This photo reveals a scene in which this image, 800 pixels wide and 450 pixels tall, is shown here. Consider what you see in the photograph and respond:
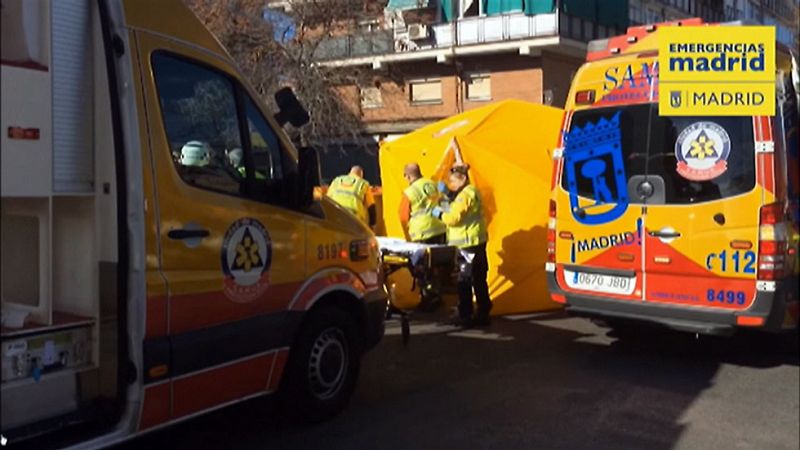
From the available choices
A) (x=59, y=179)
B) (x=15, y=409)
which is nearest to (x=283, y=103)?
(x=59, y=179)

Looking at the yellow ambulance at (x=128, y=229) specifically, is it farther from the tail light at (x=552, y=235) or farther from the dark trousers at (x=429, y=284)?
the dark trousers at (x=429, y=284)

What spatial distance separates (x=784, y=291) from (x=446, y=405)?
2.65m

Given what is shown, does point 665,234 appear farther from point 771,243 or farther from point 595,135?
point 595,135

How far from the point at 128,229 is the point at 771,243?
186 inches

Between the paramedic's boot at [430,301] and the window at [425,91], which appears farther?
the window at [425,91]

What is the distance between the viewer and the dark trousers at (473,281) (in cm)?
879

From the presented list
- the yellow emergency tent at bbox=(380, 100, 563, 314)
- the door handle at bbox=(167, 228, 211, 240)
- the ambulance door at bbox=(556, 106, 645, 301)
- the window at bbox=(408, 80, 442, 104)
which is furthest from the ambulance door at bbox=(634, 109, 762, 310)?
the window at bbox=(408, 80, 442, 104)

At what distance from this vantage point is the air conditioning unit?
75.2ft

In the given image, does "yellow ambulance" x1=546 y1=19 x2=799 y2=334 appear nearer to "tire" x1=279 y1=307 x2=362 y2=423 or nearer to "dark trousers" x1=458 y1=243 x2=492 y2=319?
"dark trousers" x1=458 y1=243 x2=492 y2=319

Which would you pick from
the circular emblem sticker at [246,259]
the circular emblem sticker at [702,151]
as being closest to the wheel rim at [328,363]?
the circular emblem sticker at [246,259]

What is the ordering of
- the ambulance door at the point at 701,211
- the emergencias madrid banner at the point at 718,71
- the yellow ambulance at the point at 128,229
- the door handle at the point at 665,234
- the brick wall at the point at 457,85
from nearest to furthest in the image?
1. the yellow ambulance at the point at 128,229
2. the emergencias madrid banner at the point at 718,71
3. the ambulance door at the point at 701,211
4. the door handle at the point at 665,234
5. the brick wall at the point at 457,85

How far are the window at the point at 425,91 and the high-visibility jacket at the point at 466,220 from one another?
877 inches

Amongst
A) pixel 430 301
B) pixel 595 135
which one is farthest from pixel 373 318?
pixel 430 301

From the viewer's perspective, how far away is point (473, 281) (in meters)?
8.95
